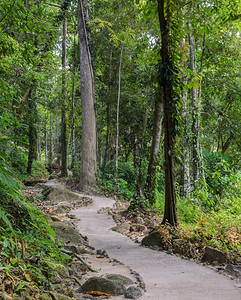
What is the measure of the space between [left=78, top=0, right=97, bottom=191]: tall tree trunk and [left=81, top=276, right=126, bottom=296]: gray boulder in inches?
417

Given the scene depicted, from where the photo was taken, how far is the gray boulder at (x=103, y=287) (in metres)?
2.88

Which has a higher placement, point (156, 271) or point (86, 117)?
point (86, 117)

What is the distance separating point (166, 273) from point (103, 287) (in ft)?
4.47

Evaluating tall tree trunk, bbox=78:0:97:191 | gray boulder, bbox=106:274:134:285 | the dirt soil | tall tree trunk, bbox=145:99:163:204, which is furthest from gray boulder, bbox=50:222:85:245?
tall tree trunk, bbox=78:0:97:191

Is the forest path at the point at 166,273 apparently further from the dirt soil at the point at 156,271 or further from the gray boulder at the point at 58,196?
the gray boulder at the point at 58,196

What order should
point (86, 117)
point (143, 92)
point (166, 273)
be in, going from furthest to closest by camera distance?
1. point (143, 92)
2. point (86, 117)
3. point (166, 273)

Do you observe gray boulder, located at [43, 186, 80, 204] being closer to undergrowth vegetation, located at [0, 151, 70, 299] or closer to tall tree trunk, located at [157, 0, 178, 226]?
tall tree trunk, located at [157, 0, 178, 226]

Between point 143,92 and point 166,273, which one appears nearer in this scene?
point 166,273

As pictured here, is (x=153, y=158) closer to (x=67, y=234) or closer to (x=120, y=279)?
(x=67, y=234)

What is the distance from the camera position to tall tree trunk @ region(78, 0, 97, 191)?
1360cm

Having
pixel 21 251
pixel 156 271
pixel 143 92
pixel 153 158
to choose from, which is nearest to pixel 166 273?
pixel 156 271

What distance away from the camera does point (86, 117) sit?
1378 cm

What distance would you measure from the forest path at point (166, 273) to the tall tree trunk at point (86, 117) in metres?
6.78

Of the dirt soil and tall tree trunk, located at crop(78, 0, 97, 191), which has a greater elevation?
tall tree trunk, located at crop(78, 0, 97, 191)
